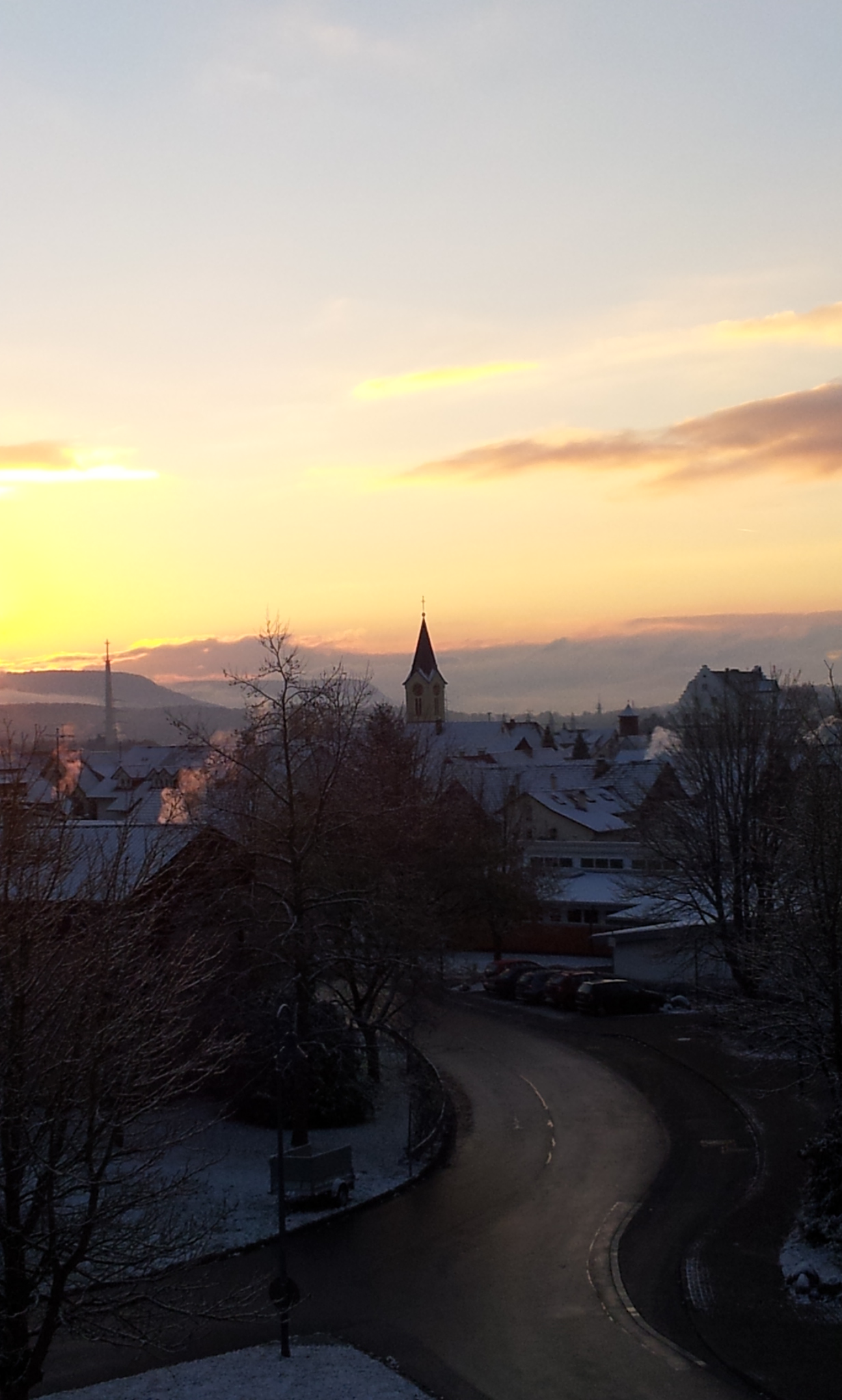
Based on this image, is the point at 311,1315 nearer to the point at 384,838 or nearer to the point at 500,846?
the point at 384,838

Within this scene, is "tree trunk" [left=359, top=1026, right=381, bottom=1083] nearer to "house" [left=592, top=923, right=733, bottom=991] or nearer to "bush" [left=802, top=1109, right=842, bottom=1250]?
"bush" [left=802, top=1109, right=842, bottom=1250]

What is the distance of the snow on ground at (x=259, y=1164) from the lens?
65.3ft

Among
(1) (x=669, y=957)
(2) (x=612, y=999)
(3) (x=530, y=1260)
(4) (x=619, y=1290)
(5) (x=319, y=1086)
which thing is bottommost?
(2) (x=612, y=999)

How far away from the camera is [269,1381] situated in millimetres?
14164

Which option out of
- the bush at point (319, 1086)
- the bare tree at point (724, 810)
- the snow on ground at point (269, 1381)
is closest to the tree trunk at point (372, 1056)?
the bush at point (319, 1086)

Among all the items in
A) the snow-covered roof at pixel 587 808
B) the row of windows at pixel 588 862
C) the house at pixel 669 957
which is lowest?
the house at pixel 669 957

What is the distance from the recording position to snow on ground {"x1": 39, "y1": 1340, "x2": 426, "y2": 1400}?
1373cm

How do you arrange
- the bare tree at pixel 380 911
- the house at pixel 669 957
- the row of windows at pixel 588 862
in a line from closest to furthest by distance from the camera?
1. the bare tree at pixel 380 911
2. the house at pixel 669 957
3. the row of windows at pixel 588 862

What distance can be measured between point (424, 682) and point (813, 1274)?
10693 centimetres

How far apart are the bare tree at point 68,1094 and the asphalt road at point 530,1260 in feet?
10.9

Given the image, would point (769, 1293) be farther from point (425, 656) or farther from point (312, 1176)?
point (425, 656)

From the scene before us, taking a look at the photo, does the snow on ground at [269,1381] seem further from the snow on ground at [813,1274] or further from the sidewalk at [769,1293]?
the snow on ground at [813,1274]

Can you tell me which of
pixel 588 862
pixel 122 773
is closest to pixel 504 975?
pixel 588 862

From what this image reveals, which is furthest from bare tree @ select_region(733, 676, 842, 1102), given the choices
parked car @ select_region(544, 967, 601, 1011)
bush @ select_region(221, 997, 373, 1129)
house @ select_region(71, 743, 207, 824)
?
house @ select_region(71, 743, 207, 824)
